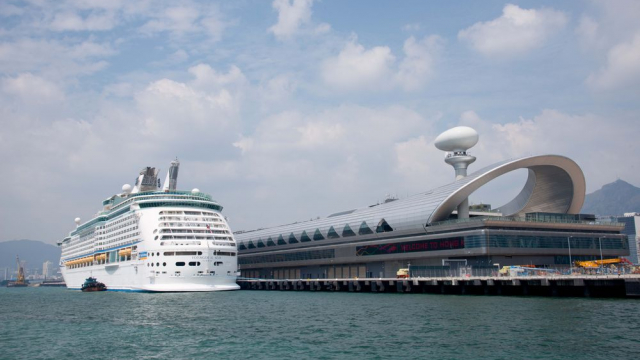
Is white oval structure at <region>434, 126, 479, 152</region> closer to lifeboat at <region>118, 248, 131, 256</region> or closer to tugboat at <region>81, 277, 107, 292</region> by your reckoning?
lifeboat at <region>118, 248, 131, 256</region>

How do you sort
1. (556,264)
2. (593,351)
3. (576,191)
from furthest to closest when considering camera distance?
(576,191) < (556,264) < (593,351)

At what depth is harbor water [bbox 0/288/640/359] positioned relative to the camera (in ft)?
110

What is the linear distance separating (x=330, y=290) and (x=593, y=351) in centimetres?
7032

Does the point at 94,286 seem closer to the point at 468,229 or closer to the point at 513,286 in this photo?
the point at 468,229

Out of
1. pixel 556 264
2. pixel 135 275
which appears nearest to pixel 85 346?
pixel 135 275

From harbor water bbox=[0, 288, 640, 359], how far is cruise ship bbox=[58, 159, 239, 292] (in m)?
23.8

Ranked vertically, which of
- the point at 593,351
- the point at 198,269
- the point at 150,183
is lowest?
the point at 593,351

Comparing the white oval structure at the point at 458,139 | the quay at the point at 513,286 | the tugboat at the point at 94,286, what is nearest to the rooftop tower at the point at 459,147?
the white oval structure at the point at 458,139

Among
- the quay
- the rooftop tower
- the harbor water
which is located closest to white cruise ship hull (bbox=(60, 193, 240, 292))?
the quay

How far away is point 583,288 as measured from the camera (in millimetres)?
61344

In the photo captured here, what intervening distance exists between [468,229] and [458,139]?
19016 millimetres

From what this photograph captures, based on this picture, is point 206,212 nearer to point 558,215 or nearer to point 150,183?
point 150,183

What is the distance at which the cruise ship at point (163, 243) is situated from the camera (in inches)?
3349

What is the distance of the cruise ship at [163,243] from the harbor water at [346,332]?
23814mm
